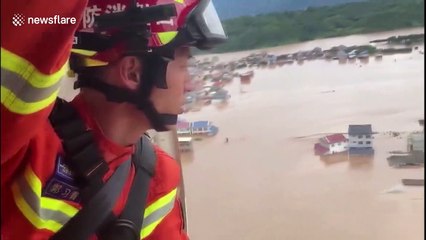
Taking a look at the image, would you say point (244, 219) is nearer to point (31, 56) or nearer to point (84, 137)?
point (84, 137)

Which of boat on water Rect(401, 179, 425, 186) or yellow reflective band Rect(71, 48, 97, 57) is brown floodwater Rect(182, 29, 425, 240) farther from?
yellow reflective band Rect(71, 48, 97, 57)

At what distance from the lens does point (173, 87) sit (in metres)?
0.78

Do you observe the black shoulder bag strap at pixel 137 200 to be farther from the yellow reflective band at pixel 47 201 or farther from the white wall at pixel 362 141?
the white wall at pixel 362 141

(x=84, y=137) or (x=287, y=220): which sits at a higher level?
(x=84, y=137)

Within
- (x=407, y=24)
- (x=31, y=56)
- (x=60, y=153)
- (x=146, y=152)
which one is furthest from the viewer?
(x=407, y=24)

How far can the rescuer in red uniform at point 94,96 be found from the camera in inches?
20.1

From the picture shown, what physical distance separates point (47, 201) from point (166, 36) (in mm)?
237

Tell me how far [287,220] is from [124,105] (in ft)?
1.47

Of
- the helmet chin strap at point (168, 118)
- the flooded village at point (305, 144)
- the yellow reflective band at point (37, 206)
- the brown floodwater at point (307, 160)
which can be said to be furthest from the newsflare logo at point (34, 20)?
the brown floodwater at point (307, 160)

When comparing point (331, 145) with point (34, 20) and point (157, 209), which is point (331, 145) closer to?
point (157, 209)

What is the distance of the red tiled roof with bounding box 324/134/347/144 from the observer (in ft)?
3.44

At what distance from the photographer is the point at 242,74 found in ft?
3.67

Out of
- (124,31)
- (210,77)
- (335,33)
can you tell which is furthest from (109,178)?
(335,33)

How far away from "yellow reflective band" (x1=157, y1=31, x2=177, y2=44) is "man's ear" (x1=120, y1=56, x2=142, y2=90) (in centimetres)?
4
